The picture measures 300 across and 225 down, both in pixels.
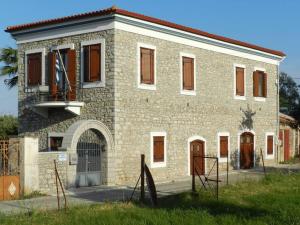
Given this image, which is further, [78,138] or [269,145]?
[269,145]

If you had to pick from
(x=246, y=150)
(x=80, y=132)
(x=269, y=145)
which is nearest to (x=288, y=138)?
(x=269, y=145)

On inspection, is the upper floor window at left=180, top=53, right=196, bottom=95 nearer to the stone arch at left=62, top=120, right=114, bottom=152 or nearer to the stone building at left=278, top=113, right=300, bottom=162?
the stone arch at left=62, top=120, right=114, bottom=152

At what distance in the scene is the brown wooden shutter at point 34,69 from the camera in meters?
23.9

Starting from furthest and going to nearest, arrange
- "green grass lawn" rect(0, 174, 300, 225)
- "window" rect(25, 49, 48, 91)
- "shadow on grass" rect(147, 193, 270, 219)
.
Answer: "window" rect(25, 49, 48, 91) < "shadow on grass" rect(147, 193, 270, 219) < "green grass lawn" rect(0, 174, 300, 225)

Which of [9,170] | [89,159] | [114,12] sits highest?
[114,12]

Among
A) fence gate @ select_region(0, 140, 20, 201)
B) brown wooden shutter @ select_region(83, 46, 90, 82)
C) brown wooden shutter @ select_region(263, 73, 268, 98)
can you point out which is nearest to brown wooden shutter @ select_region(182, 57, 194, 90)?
brown wooden shutter @ select_region(83, 46, 90, 82)

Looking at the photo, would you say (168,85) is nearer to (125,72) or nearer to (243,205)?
(125,72)

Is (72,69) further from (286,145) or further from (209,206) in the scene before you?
(286,145)

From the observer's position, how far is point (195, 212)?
13.7 m

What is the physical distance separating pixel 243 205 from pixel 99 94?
847cm

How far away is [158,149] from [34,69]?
6.60 m

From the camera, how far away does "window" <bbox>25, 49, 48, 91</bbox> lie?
23797 millimetres

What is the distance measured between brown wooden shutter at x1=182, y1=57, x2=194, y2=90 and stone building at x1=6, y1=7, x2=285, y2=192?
1.9 inches

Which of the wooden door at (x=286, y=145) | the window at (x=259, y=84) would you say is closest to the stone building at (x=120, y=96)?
the window at (x=259, y=84)
